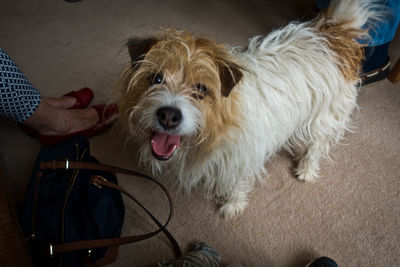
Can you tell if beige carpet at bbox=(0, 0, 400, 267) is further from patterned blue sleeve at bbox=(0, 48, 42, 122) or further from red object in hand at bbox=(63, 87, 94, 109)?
patterned blue sleeve at bbox=(0, 48, 42, 122)

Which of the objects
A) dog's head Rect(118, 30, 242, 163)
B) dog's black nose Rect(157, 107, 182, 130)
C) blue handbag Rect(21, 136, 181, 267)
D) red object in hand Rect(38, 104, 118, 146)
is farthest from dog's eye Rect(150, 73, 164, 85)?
red object in hand Rect(38, 104, 118, 146)

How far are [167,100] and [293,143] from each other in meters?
0.91

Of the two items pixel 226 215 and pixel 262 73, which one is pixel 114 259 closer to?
pixel 226 215

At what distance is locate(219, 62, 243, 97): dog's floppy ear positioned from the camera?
857mm

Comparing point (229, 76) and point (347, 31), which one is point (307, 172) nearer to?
point (347, 31)

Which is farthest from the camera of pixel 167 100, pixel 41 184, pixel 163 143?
pixel 41 184

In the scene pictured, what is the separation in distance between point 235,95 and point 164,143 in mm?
320

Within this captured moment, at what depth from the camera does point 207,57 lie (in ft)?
2.91

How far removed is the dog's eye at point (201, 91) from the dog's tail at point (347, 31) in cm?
63

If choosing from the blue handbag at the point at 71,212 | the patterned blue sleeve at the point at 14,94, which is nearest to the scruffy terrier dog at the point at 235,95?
the blue handbag at the point at 71,212

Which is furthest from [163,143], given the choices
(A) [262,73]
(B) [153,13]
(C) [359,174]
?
(B) [153,13]

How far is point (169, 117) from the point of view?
2.76 ft

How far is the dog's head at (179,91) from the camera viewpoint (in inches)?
33.8

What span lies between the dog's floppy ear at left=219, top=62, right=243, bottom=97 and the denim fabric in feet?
2.55
